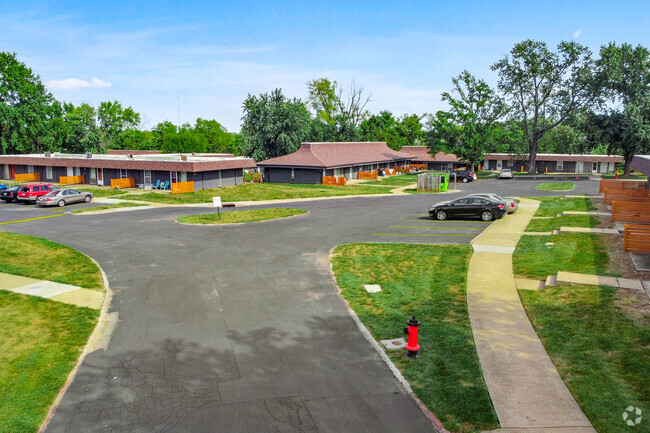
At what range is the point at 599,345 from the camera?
10.6 meters

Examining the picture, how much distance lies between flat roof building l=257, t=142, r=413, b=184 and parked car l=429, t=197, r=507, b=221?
28004 mm

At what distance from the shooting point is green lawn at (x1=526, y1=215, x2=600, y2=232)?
79.7 feet

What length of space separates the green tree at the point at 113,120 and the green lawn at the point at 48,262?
258ft

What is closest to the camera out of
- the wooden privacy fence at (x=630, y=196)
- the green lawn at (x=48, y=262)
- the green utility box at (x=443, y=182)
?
the green lawn at (x=48, y=262)

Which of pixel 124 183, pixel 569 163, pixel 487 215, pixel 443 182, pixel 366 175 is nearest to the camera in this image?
pixel 487 215

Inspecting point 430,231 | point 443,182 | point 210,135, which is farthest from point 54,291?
point 210,135

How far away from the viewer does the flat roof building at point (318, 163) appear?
57.6 meters

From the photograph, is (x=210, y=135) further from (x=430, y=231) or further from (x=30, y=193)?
(x=430, y=231)

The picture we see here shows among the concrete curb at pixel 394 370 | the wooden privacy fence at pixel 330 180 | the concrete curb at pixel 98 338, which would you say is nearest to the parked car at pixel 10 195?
the concrete curb at pixel 98 338

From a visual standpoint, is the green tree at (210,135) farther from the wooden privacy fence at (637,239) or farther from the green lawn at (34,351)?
the wooden privacy fence at (637,239)

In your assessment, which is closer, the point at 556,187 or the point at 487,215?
the point at 487,215

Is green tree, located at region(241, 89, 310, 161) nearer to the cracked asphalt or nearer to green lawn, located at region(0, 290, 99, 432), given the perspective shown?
the cracked asphalt

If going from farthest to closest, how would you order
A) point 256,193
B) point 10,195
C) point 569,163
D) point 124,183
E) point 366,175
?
point 569,163 < point 366,175 < point 124,183 < point 256,193 < point 10,195

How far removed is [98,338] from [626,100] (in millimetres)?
68511
